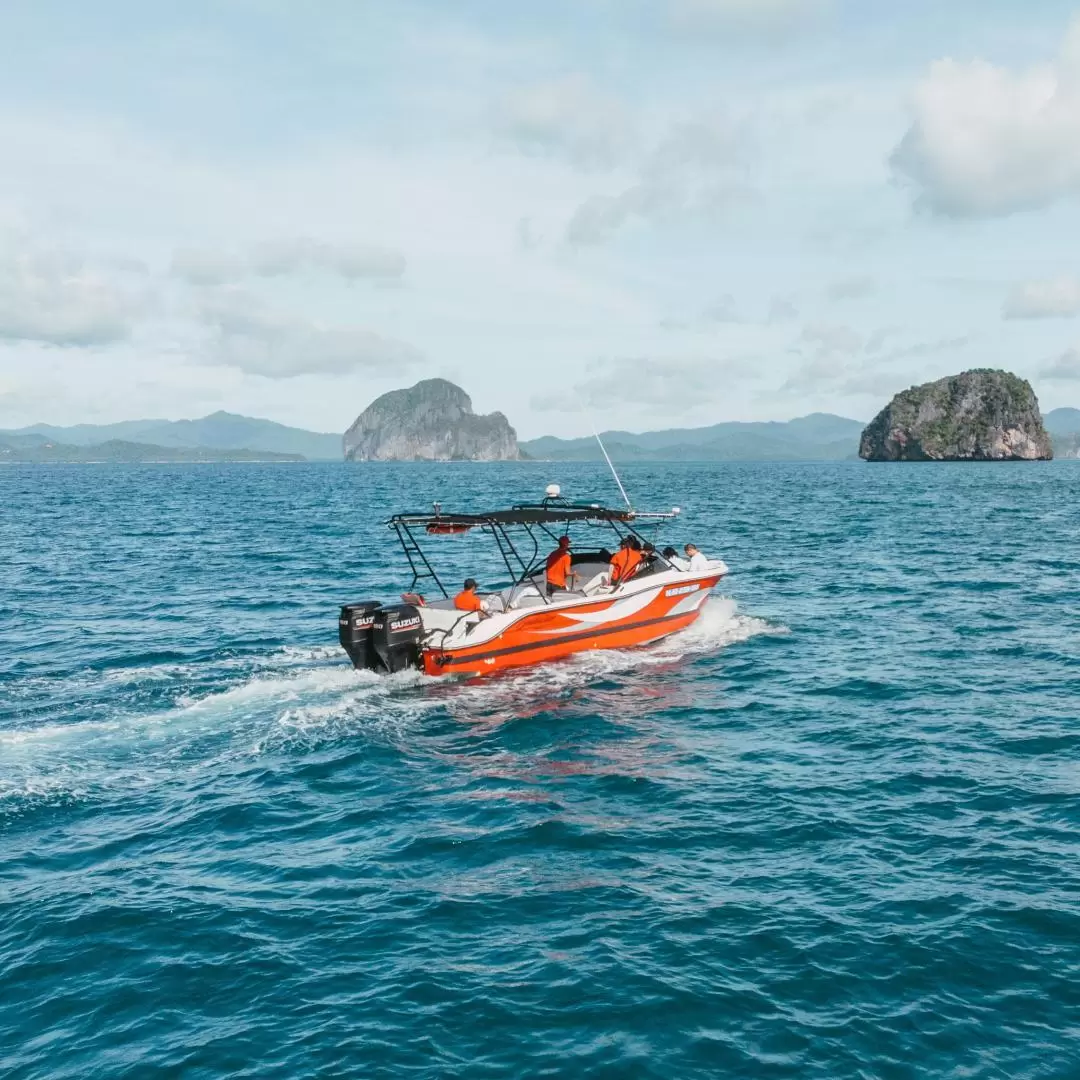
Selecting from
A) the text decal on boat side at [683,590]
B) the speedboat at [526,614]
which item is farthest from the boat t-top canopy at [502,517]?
the text decal on boat side at [683,590]

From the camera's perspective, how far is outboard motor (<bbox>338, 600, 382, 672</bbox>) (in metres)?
18.5

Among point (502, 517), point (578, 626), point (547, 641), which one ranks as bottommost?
point (547, 641)

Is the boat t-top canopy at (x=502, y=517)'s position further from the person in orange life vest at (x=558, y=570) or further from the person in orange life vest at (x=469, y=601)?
the person in orange life vest at (x=469, y=601)

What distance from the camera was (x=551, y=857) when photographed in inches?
452

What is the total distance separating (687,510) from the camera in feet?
229

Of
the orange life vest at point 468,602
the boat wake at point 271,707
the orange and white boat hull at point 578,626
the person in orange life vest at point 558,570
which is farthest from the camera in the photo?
the person in orange life vest at point 558,570

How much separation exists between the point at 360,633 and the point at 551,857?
8.27 m

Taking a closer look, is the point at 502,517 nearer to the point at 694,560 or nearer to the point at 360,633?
the point at 360,633

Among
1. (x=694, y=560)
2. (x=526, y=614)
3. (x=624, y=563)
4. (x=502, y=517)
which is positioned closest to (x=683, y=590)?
(x=694, y=560)

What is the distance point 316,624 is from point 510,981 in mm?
17742

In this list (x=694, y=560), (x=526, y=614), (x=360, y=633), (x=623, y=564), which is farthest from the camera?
(x=694, y=560)

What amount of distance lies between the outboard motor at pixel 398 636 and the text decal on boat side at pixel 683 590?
686 centimetres

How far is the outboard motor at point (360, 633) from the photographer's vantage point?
18.5 meters

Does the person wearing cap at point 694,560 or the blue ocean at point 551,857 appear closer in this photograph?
the blue ocean at point 551,857
